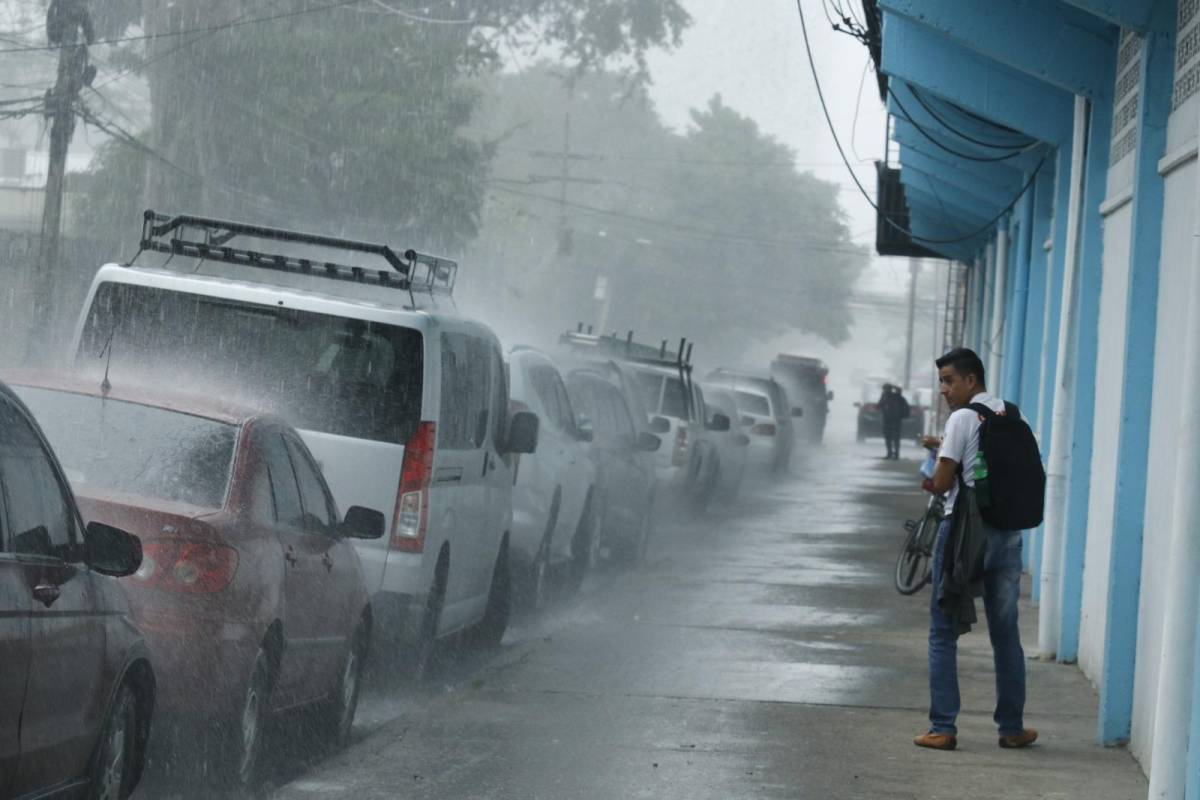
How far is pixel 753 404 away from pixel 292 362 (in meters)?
27.9

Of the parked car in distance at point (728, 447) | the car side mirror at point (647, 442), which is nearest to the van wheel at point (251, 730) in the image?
the car side mirror at point (647, 442)

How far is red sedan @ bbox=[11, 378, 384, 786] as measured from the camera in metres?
7.43

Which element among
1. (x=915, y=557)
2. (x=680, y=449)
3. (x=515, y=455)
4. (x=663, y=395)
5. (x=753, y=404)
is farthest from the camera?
(x=753, y=404)

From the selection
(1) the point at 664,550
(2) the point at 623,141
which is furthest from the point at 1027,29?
(2) the point at 623,141

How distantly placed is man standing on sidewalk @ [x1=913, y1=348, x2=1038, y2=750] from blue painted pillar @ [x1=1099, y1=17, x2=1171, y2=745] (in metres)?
0.44

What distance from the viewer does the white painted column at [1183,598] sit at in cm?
731

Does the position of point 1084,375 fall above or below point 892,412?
below

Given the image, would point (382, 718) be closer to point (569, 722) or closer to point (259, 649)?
point (569, 722)

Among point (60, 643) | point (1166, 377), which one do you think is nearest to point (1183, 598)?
point (1166, 377)

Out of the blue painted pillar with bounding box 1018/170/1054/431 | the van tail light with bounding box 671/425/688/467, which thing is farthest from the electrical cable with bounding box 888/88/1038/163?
the van tail light with bounding box 671/425/688/467

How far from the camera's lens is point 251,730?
7867 mm

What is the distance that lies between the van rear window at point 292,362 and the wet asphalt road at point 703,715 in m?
1.51

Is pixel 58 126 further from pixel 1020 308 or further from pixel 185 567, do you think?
pixel 185 567

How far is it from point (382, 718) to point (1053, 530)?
17.2 feet
